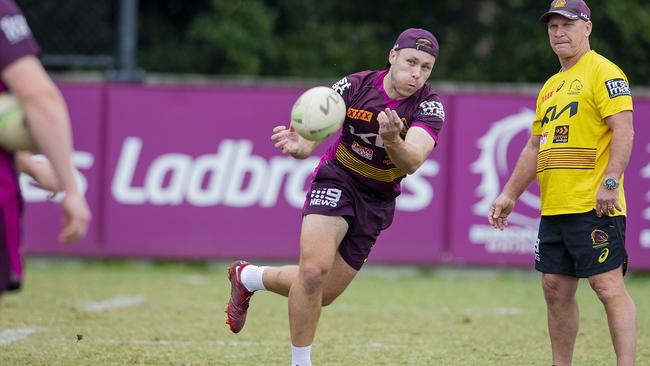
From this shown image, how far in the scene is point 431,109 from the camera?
5.88 meters

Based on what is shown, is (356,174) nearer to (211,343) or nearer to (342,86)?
(342,86)

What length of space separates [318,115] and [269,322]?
3356 mm

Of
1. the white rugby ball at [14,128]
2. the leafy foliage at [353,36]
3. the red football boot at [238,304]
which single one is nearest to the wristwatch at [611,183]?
the red football boot at [238,304]

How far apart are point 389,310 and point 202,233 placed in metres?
3.66

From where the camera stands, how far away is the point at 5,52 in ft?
13.3

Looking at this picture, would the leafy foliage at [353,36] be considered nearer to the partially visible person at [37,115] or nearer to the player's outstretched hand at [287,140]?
the player's outstretched hand at [287,140]

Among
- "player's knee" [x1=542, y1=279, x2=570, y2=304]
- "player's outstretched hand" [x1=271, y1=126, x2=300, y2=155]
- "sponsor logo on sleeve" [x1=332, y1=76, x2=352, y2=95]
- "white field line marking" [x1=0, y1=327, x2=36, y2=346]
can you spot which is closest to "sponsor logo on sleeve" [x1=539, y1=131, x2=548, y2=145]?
"player's knee" [x1=542, y1=279, x2=570, y2=304]

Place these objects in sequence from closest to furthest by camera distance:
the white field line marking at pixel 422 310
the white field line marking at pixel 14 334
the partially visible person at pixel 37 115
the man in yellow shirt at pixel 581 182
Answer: the partially visible person at pixel 37 115 < the man in yellow shirt at pixel 581 182 < the white field line marking at pixel 14 334 < the white field line marking at pixel 422 310

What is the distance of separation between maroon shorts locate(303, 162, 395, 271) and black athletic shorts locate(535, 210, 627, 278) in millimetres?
1013

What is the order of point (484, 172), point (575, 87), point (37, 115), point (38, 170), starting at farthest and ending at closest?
point (484, 172) → point (575, 87) → point (38, 170) → point (37, 115)

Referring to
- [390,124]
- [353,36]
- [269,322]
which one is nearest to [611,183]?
[390,124]

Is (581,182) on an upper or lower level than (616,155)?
lower

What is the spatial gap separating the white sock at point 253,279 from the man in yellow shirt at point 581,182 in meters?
1.68

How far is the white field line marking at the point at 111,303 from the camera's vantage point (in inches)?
355
